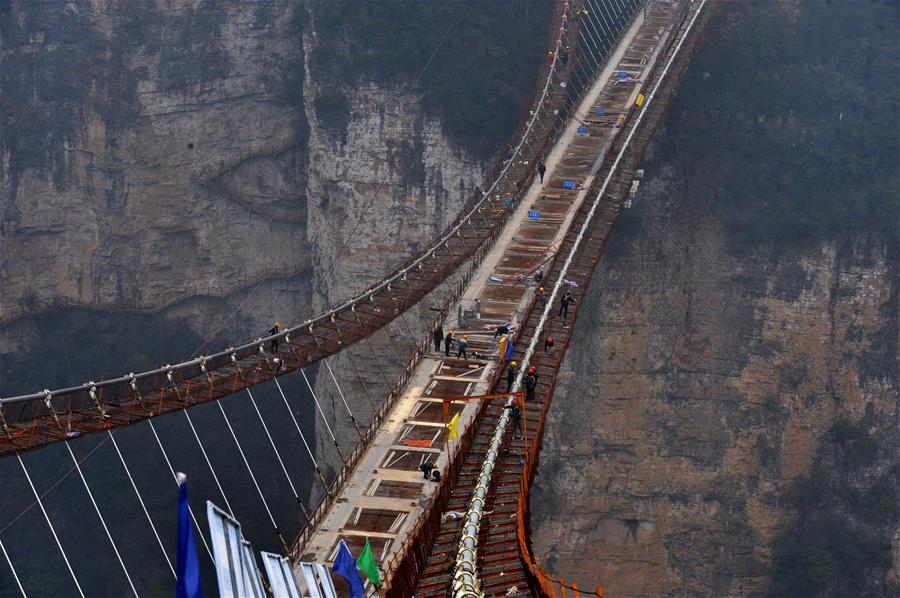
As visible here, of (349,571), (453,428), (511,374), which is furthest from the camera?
(511,374)

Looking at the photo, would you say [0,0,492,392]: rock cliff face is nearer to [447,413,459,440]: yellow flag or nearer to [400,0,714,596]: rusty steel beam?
[400,0,714,596]: rusty steel beam

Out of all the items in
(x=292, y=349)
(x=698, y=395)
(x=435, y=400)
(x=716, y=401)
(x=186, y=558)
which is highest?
(x=186, y=558)

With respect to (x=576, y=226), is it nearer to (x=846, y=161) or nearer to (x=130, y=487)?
(x=846, y=161)

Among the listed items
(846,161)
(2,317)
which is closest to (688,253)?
(846,161)

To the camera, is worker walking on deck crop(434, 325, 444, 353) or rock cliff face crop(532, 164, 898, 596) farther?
rock cliff face crop(532, 164, 898, 596)

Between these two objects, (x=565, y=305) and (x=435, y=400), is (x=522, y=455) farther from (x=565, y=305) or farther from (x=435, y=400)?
(x=565, y=305)

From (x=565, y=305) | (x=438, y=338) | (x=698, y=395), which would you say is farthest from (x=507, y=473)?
(x=698, y=395)

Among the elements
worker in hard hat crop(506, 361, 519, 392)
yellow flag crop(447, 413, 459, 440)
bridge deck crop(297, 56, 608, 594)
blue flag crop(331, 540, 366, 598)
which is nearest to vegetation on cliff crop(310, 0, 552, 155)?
bridge deck crop(297, 56, 608, 594)
